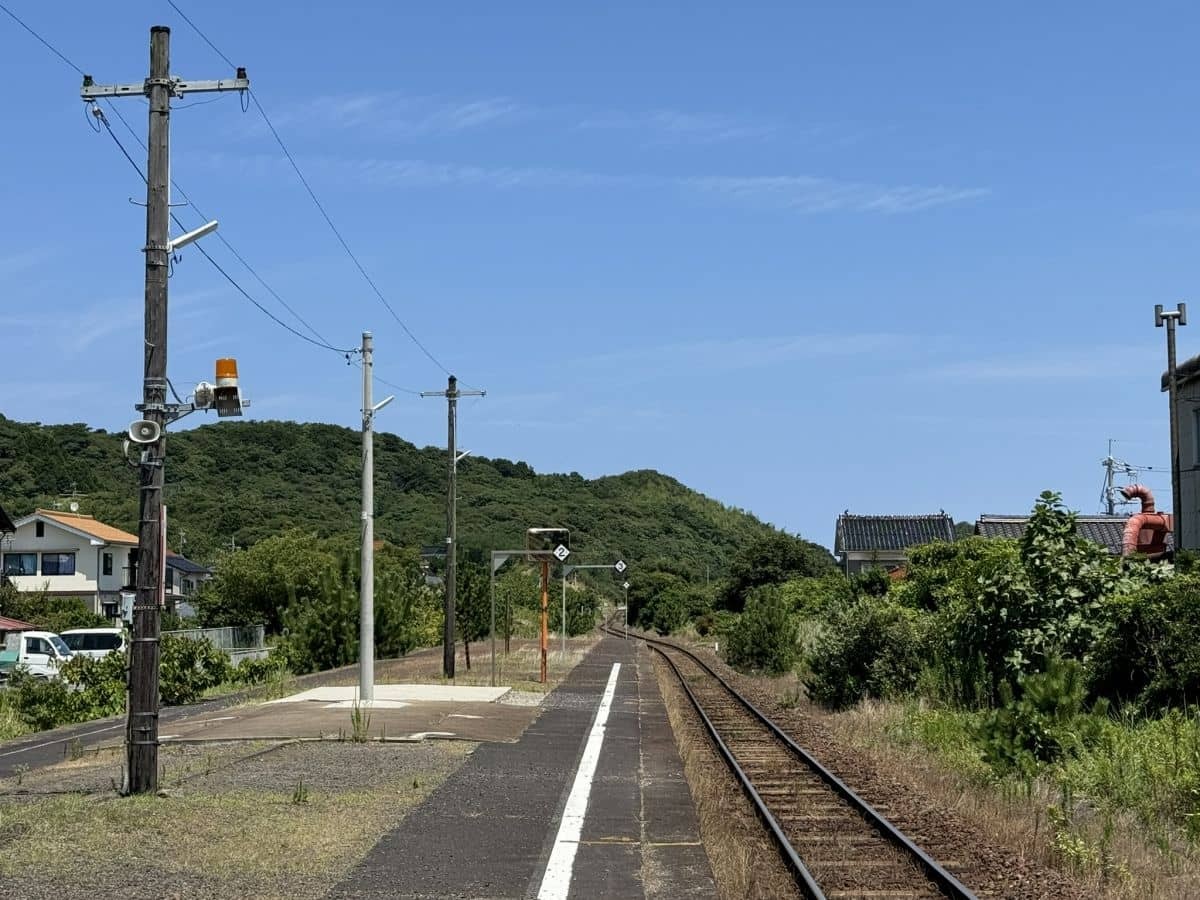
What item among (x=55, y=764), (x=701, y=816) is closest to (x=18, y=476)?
(x=55, y=764)

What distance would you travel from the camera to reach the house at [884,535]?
261 feet

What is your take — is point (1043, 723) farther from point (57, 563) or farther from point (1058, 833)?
point (57, 563)

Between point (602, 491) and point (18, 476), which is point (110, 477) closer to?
point (18, 476)

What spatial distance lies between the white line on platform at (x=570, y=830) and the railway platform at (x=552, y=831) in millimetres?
12

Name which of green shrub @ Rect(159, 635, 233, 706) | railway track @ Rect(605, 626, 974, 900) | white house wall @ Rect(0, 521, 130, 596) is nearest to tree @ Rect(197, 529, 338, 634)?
white house wall @ Rect(0, 521, 130, 596)

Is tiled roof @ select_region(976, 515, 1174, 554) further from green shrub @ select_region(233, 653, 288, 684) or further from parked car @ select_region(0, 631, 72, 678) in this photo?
parked car @ select_region(0, 631, 72, 678)

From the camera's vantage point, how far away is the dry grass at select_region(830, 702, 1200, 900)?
1012cm

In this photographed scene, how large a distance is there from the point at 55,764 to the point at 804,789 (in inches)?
357

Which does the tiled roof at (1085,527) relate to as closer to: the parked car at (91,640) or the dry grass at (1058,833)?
the parked car at (91,640)

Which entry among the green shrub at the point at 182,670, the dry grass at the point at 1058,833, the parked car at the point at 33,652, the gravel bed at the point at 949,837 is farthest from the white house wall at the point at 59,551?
the dry grass at the point at 1058,833

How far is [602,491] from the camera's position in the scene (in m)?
181

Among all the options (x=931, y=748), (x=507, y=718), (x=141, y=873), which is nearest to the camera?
(x=141, y=873)

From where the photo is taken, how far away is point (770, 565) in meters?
82.1

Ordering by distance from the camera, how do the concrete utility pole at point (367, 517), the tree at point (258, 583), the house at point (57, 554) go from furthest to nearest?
the house at point (57, 554)
the tree at point (258, 583)
the concrete utility pole at point (367, 517)
